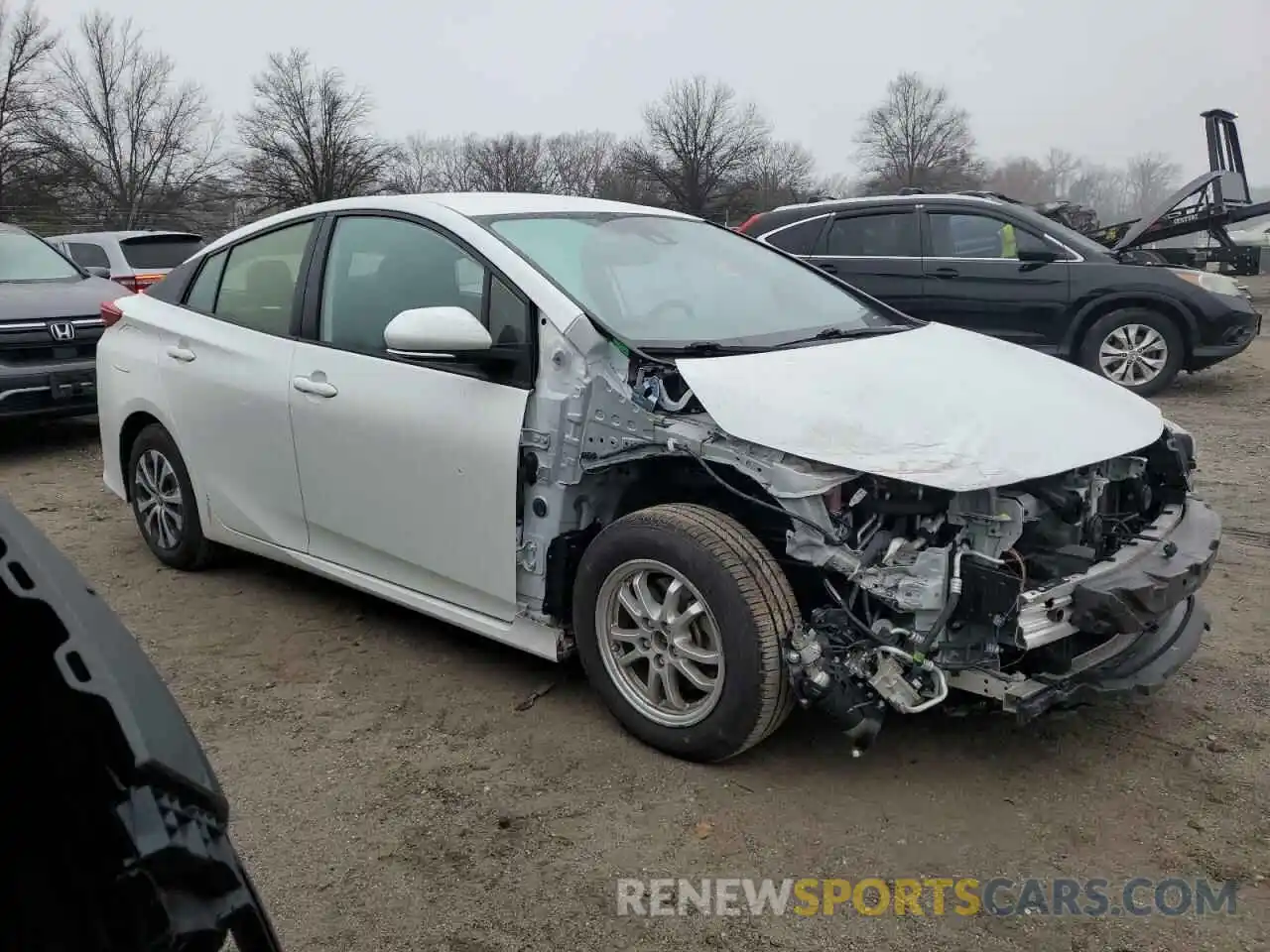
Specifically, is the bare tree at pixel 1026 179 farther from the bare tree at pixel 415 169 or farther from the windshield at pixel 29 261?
the windshield at pixel 29 261

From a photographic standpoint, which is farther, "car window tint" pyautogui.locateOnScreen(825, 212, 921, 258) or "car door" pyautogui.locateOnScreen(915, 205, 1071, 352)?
"car window tint" pyautogui.locateOnScreen(825, 212, 921, 258)

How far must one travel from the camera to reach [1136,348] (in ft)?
29.3

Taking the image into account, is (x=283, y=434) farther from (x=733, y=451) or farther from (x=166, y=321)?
(x=733, y=451)

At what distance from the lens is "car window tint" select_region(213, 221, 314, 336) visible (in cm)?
407

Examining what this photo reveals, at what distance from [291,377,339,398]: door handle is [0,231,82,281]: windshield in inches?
219

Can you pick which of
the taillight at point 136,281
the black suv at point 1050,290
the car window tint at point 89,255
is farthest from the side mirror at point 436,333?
the car window tint at point 89,255

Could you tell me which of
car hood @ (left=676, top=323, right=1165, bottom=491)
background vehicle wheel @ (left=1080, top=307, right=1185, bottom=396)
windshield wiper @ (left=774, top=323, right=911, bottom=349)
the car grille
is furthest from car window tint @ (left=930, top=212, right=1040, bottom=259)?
the car grille

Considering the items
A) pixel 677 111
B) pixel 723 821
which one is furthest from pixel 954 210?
pixel 677 111

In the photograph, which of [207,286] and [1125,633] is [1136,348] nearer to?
[1125,633]

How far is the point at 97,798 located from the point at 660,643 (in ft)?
A: 6.54

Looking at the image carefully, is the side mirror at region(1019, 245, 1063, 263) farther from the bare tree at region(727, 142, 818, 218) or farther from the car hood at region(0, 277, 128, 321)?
the bare tree at region(727, 142, 818, 218)

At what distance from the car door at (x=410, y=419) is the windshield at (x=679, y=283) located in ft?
0.83

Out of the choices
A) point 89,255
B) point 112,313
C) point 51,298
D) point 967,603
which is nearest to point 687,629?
point 967,603

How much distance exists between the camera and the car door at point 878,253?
9.30 m
